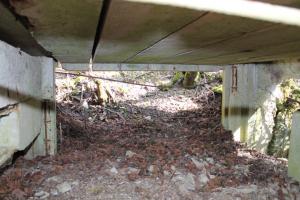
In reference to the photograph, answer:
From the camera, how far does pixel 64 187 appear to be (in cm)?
275

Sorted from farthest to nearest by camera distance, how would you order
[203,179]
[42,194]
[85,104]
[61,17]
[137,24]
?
[85,104] < [203,179] < [42,194] < [137,24] < [61,17]

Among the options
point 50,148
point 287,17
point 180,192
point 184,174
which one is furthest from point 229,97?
point 287,17

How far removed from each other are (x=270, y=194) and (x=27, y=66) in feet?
8.74

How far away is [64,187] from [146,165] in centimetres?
101

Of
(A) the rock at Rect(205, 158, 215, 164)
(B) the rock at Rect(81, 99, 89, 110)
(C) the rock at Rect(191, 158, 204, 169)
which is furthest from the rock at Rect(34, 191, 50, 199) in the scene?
(B) the rock at Rect(81, 99, 89, 110)

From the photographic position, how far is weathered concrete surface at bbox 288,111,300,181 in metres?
3.07

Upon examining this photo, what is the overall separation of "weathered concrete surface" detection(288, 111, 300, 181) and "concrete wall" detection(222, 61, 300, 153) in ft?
5.18

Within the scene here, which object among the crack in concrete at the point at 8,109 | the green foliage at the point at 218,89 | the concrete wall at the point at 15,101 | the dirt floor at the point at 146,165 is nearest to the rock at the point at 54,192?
the dirt floor at the point at 146,165

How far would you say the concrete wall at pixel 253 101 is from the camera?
4.71 metres

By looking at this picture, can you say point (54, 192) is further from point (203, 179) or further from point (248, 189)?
point (248, 189)

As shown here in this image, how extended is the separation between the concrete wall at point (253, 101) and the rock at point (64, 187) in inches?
121

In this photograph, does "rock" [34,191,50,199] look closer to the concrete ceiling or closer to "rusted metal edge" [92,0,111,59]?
the concrete ceiling

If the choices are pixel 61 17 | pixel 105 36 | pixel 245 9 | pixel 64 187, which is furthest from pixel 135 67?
pixel 245 9

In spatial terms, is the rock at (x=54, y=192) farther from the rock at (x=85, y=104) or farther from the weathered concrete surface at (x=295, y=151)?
the rock at (x=85, y=104)
